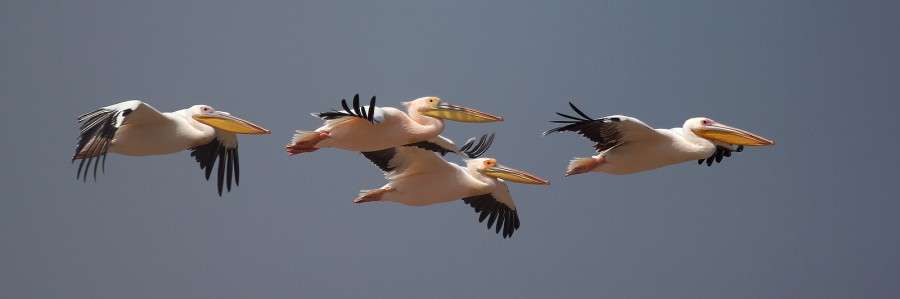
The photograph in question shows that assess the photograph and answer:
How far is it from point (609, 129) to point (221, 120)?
11.6 feet

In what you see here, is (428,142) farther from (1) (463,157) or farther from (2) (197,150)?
(2) (197,150)

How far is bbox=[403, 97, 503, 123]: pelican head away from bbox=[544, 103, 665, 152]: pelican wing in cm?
77

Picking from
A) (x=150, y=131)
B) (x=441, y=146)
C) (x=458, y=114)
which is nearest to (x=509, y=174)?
(x=441, y=146)

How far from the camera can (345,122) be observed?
15.1 meters

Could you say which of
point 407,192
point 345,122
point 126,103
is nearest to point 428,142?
point 407,192

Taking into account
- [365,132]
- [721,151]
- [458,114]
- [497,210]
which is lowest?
[497,210]

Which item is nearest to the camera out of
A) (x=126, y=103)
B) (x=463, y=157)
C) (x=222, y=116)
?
(x=126, y=103)

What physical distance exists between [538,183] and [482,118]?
3.69ft

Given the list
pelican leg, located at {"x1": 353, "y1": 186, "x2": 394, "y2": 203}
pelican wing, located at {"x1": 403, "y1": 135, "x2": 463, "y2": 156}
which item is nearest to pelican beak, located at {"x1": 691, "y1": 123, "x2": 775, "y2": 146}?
pelican wing, located at {"x1": 403, "y1": 135, "x2": 463, "y2": 156}

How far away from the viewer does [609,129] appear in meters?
15.5

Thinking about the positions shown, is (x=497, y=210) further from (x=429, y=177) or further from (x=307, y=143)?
(x=307, y=143)

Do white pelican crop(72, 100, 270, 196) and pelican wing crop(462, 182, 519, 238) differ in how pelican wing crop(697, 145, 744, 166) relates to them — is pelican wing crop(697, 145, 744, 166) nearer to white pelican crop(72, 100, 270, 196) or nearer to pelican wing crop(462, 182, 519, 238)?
pelican wing crop(462, 182, 519, 238)

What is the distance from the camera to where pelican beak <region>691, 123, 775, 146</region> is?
53.3 ft

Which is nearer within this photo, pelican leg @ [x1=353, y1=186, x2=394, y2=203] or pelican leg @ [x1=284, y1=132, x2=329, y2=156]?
pelican leg @ [x1=284, y1=132, x2=329, y2=156]
